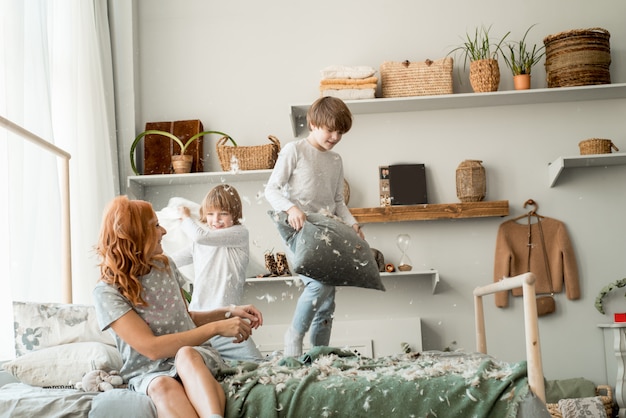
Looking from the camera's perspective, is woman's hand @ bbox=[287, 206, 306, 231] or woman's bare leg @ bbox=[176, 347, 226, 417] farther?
woman's hand @ bbox=[287, 206, 306, 231]

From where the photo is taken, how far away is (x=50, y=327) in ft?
7.25

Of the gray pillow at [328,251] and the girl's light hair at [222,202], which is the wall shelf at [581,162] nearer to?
the gray pillow at [328,251]

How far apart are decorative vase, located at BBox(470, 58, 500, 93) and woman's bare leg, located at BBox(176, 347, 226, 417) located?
8.22 feet

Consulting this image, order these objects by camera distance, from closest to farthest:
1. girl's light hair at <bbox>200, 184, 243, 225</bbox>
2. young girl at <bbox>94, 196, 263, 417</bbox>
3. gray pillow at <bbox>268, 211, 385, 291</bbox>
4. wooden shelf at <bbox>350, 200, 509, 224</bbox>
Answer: young girl at <bbox>94, 196, 263, 417</bbox>
gray pillow at <bbox>268, 211, 385, 291</bbox>
girl's light hair at <bbox>200, 184, 243, 225</bbox>
wooden shelf at <bbox>350, 200, 509, 224</bbox>

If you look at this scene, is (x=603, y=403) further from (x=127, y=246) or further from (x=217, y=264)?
(x=127, y=246)

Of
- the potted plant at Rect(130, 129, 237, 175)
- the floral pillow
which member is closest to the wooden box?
the potted plant at Rect(130, 129, 237, 175)

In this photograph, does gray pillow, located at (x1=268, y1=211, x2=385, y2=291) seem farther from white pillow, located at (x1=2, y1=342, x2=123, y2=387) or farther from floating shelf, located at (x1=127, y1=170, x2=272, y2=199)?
floating shelf, located at (x1=127, y1=170, x2=272, y2=199)

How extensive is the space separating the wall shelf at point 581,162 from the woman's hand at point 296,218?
5.44ft

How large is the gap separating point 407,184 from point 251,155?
818mm

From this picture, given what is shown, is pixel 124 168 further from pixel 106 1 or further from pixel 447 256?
pixel 447 256

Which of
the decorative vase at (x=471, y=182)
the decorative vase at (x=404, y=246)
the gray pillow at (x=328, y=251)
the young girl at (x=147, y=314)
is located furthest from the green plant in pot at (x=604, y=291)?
the young girl at (x=147, y=314)

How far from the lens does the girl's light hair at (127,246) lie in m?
1.95

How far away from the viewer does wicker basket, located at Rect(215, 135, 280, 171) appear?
12.5 feet

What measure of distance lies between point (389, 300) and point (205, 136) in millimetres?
1312
